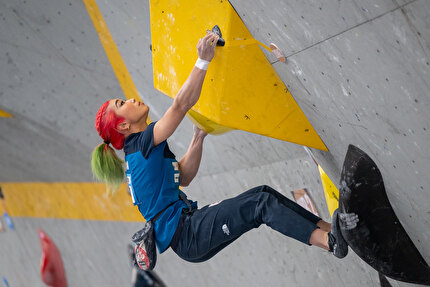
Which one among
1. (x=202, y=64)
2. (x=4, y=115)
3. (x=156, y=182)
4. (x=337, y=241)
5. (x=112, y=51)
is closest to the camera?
(x=337, y=241)

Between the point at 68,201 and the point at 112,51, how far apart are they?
1997 millimetres

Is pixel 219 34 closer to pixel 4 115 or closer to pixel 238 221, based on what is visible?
pixel 238 221

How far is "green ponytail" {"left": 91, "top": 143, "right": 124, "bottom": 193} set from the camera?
2320 millimetres

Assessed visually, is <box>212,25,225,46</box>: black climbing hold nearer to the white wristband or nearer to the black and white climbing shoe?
the white wristband

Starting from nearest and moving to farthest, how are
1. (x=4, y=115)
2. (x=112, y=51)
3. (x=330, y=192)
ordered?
(x=330, y=192) < (x=112, y=51) < (x=4, y=115)

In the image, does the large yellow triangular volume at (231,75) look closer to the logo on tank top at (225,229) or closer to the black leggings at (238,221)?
the black leggings at (238,221)

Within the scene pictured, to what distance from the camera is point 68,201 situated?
4.78 m

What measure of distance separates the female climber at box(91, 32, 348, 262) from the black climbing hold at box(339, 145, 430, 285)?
0.07 metres

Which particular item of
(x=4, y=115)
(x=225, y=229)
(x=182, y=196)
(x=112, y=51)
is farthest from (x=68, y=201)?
(x=225, y=229)

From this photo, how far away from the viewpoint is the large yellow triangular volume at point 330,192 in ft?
7.90

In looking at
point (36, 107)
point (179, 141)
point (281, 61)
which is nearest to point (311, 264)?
point (179, 141)

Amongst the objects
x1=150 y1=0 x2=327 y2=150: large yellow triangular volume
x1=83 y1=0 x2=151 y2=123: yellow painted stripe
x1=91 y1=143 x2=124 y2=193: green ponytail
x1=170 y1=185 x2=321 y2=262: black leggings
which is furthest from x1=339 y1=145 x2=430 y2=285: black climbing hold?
x1=83 y1=0 x2=151 y2=123: yellow painted stripe

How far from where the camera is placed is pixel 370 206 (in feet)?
6.15

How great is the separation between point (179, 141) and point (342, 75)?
1653 mm
